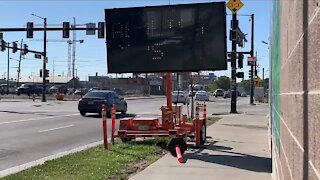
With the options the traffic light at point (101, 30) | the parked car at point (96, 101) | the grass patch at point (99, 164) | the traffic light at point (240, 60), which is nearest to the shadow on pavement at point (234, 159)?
the grass patch at point (99, 164)

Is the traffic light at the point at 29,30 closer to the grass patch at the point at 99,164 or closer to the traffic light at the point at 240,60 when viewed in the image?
the traffic light at the point at 240,60

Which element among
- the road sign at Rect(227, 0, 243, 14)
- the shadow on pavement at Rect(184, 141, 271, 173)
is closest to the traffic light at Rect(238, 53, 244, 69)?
the road sign at Rect(227, 0, 243, 14)

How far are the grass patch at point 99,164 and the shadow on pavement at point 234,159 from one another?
3.03 feet

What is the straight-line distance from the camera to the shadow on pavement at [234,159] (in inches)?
391

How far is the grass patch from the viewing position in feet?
28.1

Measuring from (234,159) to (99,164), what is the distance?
123 inches

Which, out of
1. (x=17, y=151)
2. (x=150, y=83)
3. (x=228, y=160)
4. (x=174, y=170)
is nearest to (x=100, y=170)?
(x=174, y=170)

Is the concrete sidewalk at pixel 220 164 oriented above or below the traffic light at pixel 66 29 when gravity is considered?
below

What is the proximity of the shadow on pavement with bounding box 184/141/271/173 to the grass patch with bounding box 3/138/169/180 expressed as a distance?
0.92 meters

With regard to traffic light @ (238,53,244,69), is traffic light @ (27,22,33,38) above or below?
above

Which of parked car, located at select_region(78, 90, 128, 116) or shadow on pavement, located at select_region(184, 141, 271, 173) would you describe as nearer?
shadow on pavement, located at select_region(184, 141, 271, 173)

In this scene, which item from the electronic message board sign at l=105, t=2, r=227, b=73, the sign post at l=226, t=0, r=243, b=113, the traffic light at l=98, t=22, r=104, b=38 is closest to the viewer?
the electronic message board sign at l=105, t=2, r=227, b=73

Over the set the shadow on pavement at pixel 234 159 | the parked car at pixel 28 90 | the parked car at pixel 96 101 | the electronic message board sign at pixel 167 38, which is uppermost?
the electronic message board sign at pixel 167 38

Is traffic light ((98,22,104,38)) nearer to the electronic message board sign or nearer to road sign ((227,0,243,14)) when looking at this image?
road sign ((227,0,243,14))
